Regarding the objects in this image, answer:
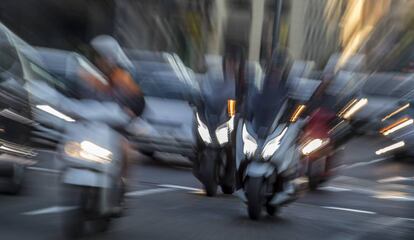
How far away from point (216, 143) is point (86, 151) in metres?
3.88

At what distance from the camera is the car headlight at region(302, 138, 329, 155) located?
937 centimetres

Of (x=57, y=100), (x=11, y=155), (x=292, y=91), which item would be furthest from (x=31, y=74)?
(x=292, y=91)

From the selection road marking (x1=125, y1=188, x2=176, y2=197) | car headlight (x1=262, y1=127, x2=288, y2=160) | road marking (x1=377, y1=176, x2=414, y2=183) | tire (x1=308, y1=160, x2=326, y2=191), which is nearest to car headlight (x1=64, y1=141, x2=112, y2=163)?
car headlight (x1=262, y1=127, x2=288, y2=160)

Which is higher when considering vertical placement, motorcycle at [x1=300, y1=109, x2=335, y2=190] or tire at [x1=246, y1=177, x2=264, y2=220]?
motorcycle at [x1=300, y1=109, x2=335, y2=190]

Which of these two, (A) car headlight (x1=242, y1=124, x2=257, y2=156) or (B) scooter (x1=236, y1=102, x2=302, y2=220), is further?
(A) car headlight (x1=242, y1=124, x2=257, y2=156)

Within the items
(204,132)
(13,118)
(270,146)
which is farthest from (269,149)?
(13,118)

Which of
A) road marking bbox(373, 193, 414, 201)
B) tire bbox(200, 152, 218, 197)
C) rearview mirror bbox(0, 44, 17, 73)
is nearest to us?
rearview mirror bbox(0, 44, 17, 73)

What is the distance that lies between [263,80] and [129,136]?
2429 mm

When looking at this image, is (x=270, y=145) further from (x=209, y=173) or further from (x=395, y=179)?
(x=395, y=179)

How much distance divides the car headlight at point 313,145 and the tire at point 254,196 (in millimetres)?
1169

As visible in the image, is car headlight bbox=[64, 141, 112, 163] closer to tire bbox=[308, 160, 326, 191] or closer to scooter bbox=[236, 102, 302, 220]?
scooter bbox=[236, 102, 302, 220]

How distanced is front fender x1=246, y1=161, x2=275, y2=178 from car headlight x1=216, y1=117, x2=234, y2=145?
1.81 m

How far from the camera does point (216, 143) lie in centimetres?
1018

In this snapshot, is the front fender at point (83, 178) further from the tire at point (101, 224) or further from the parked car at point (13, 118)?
the parked car at point (13, 118)
